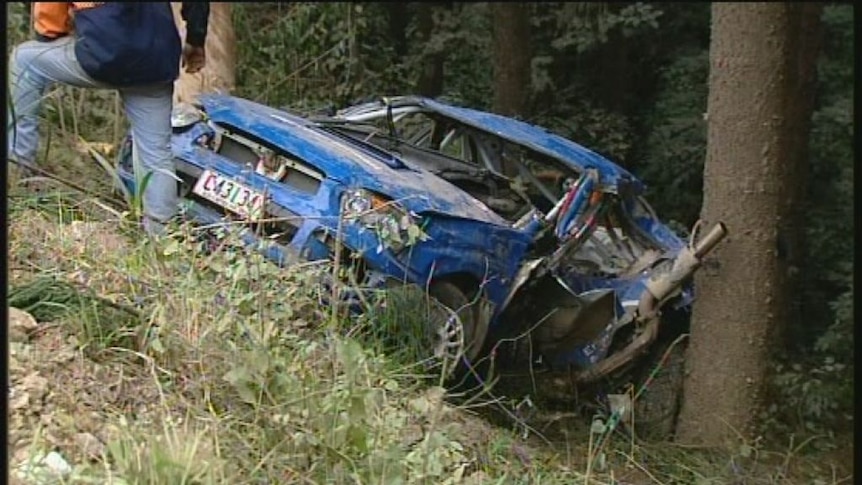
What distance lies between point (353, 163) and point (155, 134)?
890 millimetres

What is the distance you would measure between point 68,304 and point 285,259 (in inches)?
42.3

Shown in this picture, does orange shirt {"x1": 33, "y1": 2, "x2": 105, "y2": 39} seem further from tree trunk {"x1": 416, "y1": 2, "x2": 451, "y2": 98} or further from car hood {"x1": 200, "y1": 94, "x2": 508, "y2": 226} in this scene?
tree trunk {"x1": 416, "y1": 2, "x2": 451, "y2": 98}

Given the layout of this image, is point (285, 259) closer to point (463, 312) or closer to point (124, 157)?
point (463, 312)

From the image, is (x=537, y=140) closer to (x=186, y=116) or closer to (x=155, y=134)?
(x=186, y=116)

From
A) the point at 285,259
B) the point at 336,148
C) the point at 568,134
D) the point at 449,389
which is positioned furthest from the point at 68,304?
the point at 568,134

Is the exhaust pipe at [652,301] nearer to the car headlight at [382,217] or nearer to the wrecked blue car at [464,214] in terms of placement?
the wrecked blue car at [464,214]

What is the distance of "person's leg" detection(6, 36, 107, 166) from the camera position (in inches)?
189

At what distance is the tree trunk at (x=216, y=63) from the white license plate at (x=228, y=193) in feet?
9.17

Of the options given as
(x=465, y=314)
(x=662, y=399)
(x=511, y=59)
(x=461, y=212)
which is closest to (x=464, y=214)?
(x=461, y=212)

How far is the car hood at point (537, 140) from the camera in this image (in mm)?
6383

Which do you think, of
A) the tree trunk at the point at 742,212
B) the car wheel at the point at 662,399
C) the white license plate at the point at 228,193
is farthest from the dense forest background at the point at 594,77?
the white license plate at the point at 228,193

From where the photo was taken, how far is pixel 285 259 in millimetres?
4492

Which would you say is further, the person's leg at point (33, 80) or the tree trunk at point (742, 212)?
the tree trunk at point (742, 212)

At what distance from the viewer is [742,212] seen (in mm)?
5828
